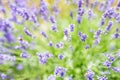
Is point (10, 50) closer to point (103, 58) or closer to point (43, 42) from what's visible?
point (43, 42)

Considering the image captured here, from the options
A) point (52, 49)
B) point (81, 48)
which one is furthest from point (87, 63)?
Answer: point (52, 49)

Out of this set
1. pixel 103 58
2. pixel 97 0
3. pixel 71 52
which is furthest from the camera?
pixel 97 0

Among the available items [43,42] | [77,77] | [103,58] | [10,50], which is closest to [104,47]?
[103,58]

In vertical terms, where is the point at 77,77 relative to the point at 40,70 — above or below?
below

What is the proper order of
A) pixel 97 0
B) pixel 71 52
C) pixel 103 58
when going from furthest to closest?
1. pixel 97 0
2. pixel 71 52
3. pixel 103 58

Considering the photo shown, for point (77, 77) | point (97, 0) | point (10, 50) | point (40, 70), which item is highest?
point (97, 0)

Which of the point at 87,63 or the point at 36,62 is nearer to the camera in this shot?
the point at 87,63

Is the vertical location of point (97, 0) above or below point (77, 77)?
above

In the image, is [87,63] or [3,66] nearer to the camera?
[87,63]

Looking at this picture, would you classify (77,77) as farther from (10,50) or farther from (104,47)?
(10,50)
